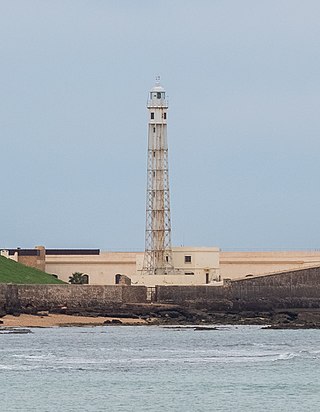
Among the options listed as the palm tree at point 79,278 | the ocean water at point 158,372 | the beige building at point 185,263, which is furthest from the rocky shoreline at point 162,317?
the ocean water at point 158,372

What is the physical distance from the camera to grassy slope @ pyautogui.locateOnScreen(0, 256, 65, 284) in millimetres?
76794

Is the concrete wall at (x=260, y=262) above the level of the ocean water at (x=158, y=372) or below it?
above

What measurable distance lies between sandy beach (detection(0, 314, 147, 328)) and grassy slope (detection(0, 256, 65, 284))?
6.06 m

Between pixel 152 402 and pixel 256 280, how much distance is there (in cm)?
4388

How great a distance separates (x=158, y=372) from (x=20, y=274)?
39228mm

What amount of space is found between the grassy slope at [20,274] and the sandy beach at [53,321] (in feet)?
19.9

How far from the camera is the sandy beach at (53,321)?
66.5 metres

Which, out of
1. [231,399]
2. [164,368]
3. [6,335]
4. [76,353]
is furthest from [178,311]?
[231,399]

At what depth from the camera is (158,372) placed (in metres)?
40.2

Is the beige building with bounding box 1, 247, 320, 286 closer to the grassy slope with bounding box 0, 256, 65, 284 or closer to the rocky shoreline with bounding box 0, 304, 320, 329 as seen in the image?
the grassy slope with bounding box 0, 256, 65, 284

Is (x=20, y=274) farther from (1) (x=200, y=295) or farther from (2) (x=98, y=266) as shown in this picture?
(1) (x=200, y=295)

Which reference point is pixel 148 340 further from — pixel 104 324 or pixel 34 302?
pixel 34 302

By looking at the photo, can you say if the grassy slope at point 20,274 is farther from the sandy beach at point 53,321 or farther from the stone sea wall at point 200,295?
the sandy beach at point 53,321

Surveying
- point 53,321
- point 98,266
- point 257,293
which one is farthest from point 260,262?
point 53,321
